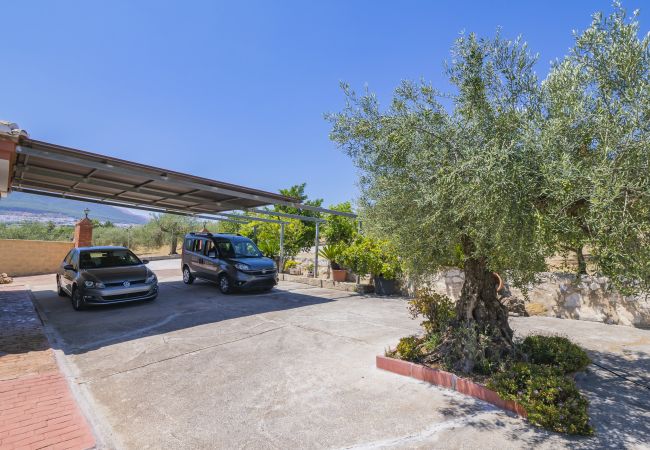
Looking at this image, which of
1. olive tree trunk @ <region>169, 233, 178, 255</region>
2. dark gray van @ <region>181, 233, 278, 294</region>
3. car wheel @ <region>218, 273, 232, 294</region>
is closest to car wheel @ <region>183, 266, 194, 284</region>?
dark gray van @ <region>181, 233, 278, 294</region>

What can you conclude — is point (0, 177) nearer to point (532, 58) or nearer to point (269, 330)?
point (269, 330)

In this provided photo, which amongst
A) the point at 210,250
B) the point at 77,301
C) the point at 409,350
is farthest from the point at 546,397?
the point at 210,250

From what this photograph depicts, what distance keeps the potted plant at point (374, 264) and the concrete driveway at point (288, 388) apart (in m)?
3.48

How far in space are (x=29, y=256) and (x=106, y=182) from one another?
38.1ft

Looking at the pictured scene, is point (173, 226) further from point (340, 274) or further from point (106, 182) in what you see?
point (340, 274)

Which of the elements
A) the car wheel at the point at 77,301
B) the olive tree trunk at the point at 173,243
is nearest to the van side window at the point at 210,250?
the car wheel at the point at 77,301

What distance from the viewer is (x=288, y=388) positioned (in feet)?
14.2

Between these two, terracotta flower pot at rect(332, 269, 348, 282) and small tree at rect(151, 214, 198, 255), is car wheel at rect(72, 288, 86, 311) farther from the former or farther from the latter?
small tree at rect(151, 214, 198, 255)

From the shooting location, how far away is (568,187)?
2.83 metres

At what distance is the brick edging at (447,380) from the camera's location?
3770 mm

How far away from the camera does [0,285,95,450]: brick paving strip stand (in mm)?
3160

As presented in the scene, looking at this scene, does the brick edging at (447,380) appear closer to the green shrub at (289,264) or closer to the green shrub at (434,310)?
the green shrub at (434,310)

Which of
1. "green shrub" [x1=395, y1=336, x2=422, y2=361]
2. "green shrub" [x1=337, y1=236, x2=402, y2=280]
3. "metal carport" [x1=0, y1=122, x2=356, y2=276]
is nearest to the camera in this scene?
"green shrub" [x1=395, y1=336, x2=422, y2=361]

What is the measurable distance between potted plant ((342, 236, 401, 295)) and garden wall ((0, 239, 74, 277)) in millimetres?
17039
